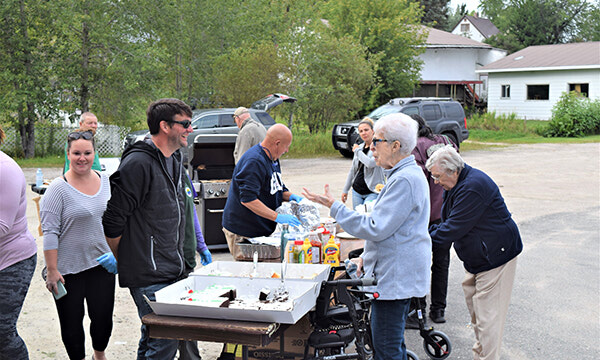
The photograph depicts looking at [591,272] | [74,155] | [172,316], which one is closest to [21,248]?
[74,155]

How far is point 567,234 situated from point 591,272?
2.42 meters

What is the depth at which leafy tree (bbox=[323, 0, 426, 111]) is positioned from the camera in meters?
32.9

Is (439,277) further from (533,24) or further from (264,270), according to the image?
(533,24)

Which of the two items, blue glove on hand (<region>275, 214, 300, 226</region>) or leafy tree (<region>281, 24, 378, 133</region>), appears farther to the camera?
leafy tree (<region>281, 24, 378, 133</region>)

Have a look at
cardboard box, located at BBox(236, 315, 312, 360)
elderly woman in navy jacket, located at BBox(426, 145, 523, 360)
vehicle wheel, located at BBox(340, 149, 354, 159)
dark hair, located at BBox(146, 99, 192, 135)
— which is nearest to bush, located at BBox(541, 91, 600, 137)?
vehicle wheel, located at BBox(340, 149, 354, 159)

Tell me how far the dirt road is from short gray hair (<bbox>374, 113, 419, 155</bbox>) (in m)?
2.48

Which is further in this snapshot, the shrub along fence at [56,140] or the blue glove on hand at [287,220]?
the shrub along fence at [56,140]

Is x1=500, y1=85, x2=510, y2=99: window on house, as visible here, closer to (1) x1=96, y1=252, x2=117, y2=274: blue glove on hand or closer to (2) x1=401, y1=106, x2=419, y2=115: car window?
(2) x1=401, y1=106, x2=419, y2=115: car window

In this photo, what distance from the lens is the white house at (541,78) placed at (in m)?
37.5

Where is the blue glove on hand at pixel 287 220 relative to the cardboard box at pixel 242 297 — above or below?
above

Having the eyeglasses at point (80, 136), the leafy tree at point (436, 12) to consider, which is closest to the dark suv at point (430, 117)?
the eyeglasses at point (80, 136)

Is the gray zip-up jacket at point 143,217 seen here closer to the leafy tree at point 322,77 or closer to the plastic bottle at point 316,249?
the plastic bottle at point 316,249

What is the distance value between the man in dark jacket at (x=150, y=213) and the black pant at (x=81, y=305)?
85cm

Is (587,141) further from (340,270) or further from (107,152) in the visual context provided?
(340,270)
